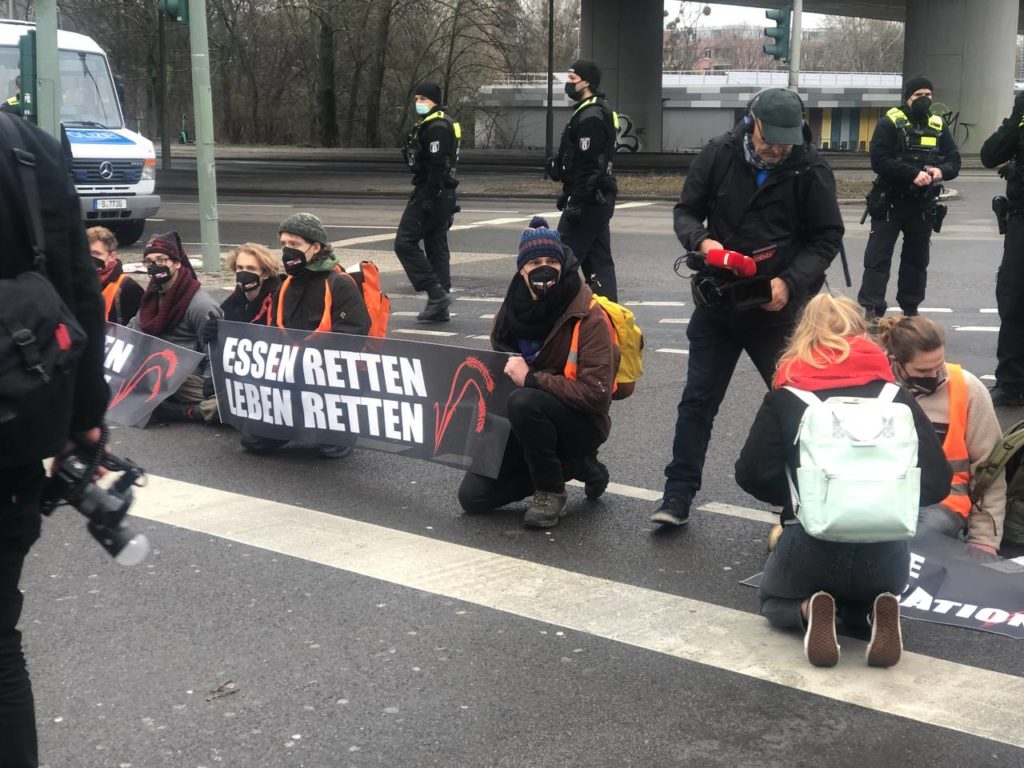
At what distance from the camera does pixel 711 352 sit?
5594 mm

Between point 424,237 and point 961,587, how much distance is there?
7.64 metres

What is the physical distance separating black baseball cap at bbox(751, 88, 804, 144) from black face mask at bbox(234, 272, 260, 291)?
3.20 meters

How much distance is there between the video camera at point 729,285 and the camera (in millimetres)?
5262

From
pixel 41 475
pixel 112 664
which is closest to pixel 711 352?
pixel 112 664

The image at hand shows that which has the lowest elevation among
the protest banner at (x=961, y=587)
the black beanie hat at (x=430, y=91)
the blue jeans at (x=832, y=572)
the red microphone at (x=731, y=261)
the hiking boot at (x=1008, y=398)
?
the hiking boot at (x=1008, y=398)

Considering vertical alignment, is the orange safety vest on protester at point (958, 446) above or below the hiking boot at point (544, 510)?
above

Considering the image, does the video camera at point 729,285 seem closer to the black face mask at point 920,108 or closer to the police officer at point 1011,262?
the police officer at point 1011,262

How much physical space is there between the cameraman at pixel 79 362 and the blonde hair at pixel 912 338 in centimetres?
310

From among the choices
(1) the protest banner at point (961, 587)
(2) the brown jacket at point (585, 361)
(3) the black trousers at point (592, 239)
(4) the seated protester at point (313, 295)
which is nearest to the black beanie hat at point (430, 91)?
(3) the black trousers at point (592, 239)

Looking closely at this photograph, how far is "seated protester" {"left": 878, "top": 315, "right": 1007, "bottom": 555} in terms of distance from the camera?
4969 millimetres

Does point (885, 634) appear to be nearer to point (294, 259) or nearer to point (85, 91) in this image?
point (294, 259)

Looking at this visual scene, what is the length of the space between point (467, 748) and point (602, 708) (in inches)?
17.9

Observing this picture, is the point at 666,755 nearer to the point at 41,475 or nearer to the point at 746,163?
the point at 41,475

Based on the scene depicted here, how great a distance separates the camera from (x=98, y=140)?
17.3 metres
